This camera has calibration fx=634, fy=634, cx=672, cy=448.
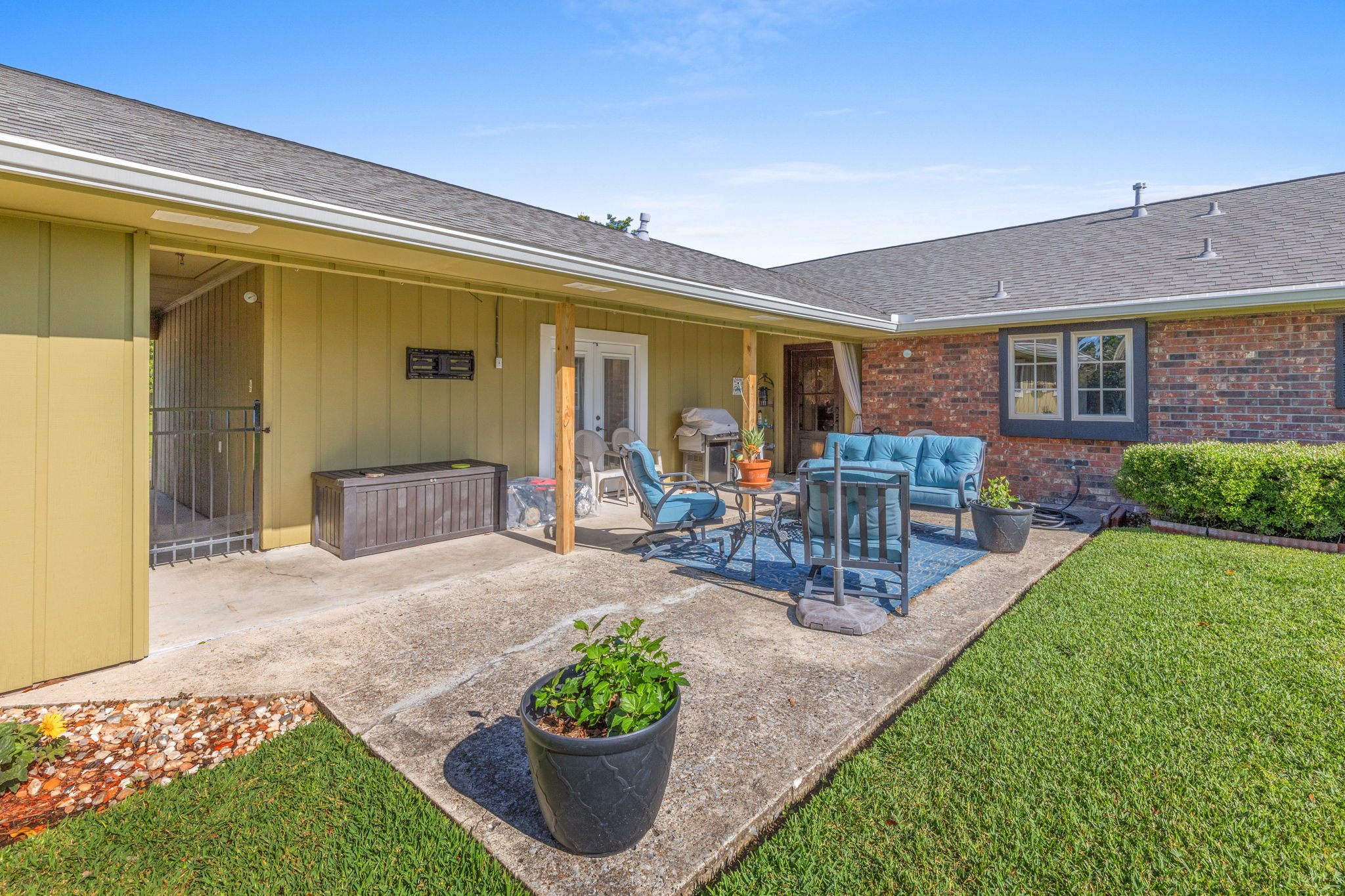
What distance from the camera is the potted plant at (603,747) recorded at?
1.85m

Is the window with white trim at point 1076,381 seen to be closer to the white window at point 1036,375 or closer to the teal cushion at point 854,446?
the white window at point 1036,375

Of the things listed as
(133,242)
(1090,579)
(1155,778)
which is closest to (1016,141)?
(1090,579)

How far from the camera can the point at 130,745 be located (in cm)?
263

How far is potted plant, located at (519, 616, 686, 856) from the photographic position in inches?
72.9

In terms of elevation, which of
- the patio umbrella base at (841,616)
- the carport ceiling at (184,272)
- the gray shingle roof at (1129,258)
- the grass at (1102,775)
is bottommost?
the grass at (1102,775)

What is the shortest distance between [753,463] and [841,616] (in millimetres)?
3267

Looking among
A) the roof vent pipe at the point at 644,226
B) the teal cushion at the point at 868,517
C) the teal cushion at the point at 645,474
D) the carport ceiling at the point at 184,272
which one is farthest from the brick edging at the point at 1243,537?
the carport ceiling at the point at 184,272

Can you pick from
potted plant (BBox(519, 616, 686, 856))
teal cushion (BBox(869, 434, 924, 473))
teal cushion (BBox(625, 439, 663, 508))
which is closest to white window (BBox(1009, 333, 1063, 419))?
teal cushion (BBox(869, 434, 924, 473))

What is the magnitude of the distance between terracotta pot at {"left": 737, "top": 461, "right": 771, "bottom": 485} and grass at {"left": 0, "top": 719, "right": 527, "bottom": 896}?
16.6 feet

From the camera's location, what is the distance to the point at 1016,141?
26.2ft

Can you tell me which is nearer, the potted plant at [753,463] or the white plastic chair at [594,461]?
the potted plant at [753,463]

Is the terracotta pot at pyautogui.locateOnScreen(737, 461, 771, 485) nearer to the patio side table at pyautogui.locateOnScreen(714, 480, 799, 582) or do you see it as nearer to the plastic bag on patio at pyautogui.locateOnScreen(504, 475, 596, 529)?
the patio side table at pyautogui.locateOnScreen(714, 480, 799, 582)

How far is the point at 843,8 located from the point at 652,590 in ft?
19.2

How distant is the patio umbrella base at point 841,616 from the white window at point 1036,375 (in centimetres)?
564
